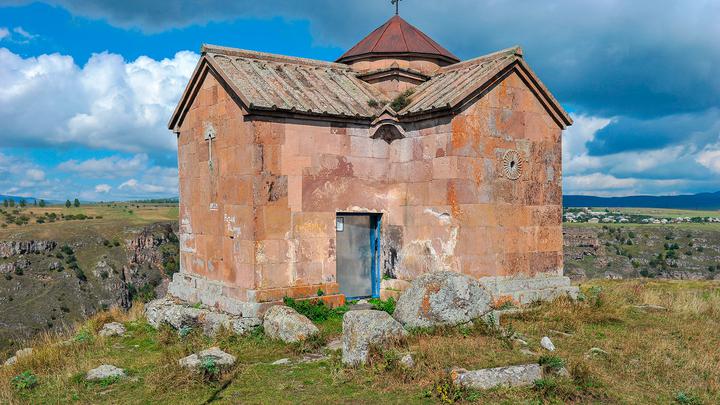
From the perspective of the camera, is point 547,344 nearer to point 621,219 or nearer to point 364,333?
point 364,333

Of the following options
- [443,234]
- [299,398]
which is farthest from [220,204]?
[299,398]

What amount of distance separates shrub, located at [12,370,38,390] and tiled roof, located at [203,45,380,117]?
556cm

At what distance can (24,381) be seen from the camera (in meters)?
7.99

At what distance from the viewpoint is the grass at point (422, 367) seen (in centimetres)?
676

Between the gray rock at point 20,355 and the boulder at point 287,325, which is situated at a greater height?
the boulder at point 287,325

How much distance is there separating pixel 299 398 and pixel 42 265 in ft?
252

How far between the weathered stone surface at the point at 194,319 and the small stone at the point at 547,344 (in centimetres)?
488

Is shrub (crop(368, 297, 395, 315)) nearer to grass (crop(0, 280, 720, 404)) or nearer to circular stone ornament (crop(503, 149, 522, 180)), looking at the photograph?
grass (crop(0, 280, 720, 404))

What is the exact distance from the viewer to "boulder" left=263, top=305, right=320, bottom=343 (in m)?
9.13

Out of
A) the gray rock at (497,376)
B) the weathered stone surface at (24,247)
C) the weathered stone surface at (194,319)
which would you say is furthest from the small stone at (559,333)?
the weathered stone surface at (24,247)

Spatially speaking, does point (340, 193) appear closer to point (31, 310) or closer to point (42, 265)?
point (31, 310)

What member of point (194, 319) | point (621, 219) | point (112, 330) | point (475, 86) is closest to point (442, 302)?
point (475, 86)

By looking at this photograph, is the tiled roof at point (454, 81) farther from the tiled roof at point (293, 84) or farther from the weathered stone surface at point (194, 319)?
the weathered stone surface at point (194, 319)

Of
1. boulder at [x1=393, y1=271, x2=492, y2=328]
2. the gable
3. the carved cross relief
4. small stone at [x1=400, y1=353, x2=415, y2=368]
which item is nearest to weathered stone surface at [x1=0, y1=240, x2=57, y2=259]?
the carved cross relief
